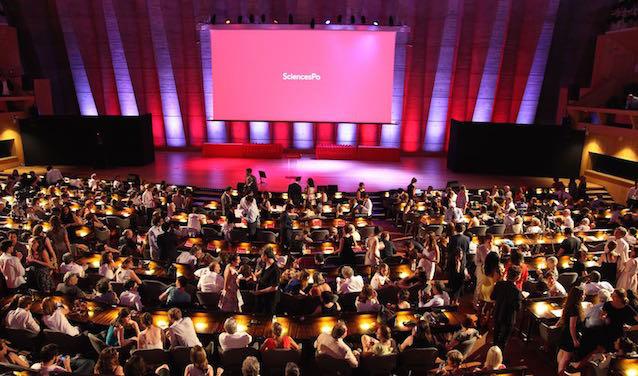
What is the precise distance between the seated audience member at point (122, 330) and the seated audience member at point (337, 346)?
7.34 ft

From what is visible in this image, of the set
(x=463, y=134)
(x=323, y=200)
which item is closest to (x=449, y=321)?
(x=323, y=200)

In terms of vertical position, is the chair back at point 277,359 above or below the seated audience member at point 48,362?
below

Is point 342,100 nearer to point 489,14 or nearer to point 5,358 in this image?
point 489,14

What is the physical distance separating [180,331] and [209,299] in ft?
5.23

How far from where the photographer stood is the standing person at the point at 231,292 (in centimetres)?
731

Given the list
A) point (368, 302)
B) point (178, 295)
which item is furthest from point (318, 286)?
point (178, 295)

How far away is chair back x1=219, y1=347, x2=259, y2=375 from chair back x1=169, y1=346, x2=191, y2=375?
0.40 meters

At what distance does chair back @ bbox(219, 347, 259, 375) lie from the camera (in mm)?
5711

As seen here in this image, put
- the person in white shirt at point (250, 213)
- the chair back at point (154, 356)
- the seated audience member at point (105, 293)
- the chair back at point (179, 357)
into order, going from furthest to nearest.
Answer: the person in white shirt at point (250, 213) → the seated audience member at point (105, 293) → the chair back at point (179, 357) → the chair back at point (154, 356)

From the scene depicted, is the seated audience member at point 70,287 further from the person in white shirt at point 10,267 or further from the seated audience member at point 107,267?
the person in white shirt at point 10,267

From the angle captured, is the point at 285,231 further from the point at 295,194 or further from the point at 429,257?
the point at 429,257

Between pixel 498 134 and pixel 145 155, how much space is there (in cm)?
1542

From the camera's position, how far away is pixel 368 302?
22.4ft

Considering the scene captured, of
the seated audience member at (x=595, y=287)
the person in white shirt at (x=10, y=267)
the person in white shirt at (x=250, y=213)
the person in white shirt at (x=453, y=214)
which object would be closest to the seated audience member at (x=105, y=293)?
the person in white shirt at (x=10, y=267)
